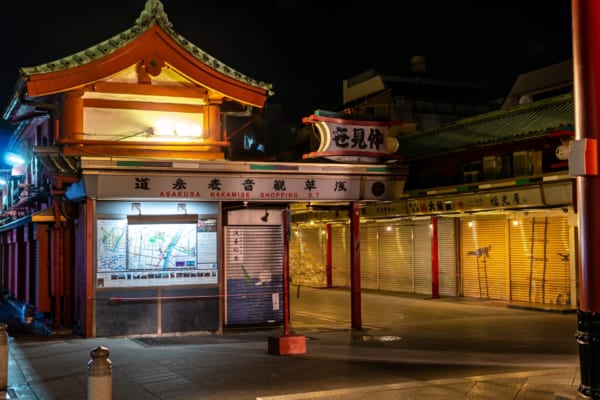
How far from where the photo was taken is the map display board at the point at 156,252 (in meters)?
17.1

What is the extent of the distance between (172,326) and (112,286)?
179 cm

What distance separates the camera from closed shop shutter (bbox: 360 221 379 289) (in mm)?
34125

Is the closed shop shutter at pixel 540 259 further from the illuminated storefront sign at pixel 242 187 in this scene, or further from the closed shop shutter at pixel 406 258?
the illuminated storefront sign at pixel 242 187

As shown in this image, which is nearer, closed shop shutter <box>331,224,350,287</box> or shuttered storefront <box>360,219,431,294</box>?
shuttered storefront <box>360,219,431,294</box>

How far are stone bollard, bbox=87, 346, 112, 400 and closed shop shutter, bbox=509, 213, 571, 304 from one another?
19207 millimetres

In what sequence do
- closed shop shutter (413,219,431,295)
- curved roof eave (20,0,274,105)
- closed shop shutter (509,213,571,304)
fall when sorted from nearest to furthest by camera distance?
curved roof eave (20,0,274,105) < closed shop shutter (509,213,571,304) < closed shop shutter (413,219,431,295)

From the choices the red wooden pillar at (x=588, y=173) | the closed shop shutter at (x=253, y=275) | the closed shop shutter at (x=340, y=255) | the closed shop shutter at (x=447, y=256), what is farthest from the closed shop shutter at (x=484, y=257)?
the red wooden pillar at (x=588, y=173)

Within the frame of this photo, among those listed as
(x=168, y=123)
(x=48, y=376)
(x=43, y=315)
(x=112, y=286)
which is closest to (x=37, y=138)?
(x=43, y=315)

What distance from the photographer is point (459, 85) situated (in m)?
56.7

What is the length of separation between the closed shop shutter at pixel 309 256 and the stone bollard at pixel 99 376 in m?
30.0

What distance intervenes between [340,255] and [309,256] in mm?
3538

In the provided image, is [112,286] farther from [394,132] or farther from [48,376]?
[394,132]

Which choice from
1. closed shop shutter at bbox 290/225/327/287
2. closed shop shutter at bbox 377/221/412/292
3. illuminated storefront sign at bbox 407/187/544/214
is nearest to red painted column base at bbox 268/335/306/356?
illuminated storefront sign at bbox 407/187/544/214

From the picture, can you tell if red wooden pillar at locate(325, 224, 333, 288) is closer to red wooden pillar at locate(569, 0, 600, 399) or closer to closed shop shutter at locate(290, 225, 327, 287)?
closed shop shutter at locate(290, 225, 327, 287)
